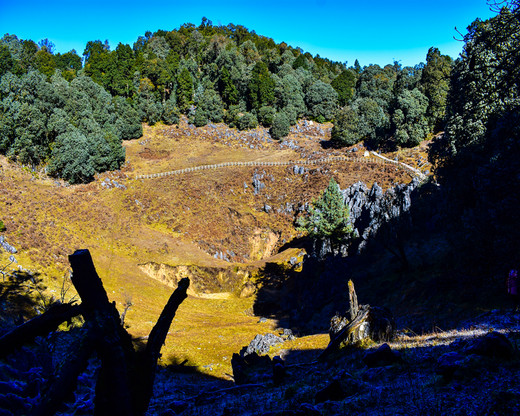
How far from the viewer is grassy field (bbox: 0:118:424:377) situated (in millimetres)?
39500

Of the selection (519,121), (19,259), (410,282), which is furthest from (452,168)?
(19,259)

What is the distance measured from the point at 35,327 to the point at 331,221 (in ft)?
142

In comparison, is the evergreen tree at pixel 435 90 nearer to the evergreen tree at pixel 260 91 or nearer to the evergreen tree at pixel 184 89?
the evergreen tree at pixel 260 91

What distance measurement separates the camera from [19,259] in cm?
3962

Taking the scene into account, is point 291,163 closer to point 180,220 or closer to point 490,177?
point 180,220

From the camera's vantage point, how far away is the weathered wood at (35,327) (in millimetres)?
5707

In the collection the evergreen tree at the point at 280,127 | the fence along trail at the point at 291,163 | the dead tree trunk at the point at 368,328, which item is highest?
the evergreen tree at the point at 280,127

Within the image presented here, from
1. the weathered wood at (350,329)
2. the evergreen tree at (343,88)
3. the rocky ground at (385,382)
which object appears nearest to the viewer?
the rocky ground at (385,382)

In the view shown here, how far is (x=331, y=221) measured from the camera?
4712 cm

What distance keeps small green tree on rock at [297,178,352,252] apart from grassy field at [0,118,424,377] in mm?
10964

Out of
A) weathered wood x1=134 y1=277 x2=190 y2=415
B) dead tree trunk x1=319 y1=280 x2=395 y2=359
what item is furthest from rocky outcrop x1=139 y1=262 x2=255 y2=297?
weathered wood x1=134 y1=277 x2=190 y2=415

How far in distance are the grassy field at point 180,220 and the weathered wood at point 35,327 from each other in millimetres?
20702

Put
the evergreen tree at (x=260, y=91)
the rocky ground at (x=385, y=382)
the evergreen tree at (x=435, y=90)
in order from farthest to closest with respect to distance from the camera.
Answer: the evergreen tree at (x=260, y=91) < the evergreen tree at (x=435, y=90) < the rocky ground at (x=385, y=382)

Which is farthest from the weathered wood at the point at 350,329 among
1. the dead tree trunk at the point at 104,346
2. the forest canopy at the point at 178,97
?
the forest canopy at the point at 178,97
